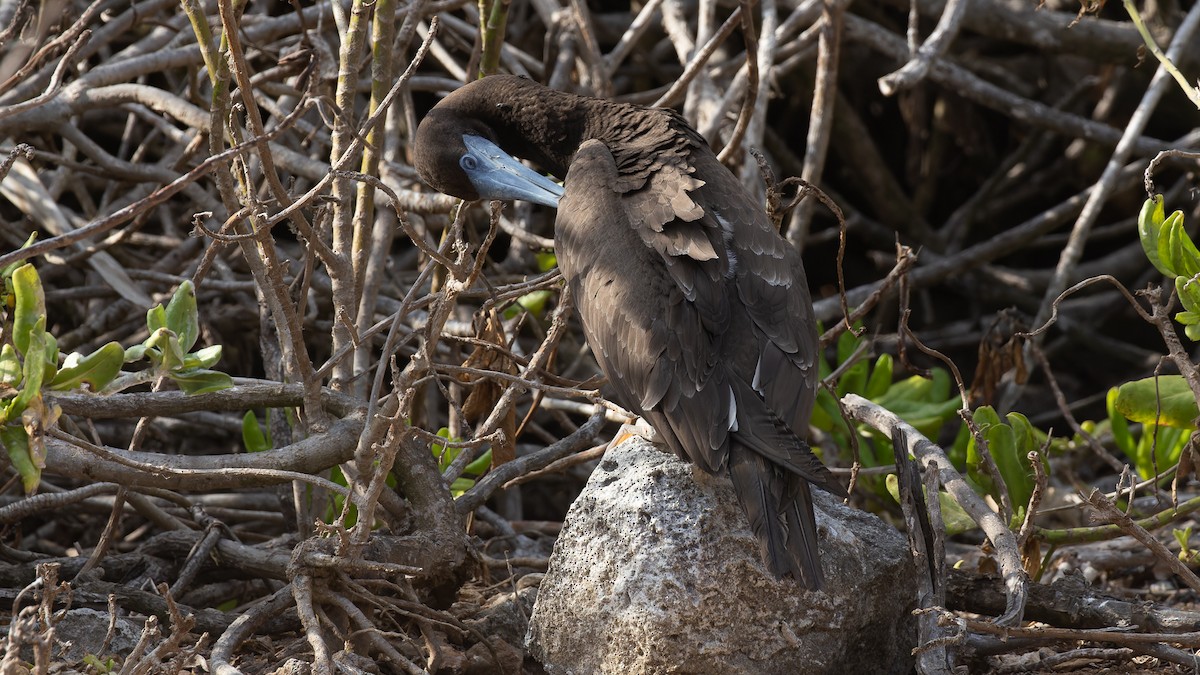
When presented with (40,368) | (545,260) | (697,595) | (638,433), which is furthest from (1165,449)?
(40,368)

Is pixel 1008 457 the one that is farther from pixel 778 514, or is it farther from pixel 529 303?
pixel 529 303

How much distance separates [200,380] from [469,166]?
160 centimetres

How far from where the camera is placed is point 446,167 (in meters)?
4.38

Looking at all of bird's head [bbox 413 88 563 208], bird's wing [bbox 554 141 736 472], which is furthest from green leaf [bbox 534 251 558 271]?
bird's wing [bbox 554 141 736 472]

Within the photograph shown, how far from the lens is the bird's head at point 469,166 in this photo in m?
4.28

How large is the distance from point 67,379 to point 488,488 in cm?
144

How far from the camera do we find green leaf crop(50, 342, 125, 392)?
2719mm

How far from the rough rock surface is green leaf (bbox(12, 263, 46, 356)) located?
1354 millimetres

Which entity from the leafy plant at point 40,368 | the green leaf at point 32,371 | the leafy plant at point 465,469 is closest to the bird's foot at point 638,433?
the leafy plant at point 465,469

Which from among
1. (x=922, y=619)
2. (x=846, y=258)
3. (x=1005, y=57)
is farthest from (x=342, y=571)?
(x=1005, y=57)

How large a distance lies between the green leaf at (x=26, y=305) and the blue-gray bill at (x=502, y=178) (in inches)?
71.2

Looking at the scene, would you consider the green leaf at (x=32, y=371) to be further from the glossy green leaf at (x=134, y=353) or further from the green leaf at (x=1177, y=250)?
the green leaf at (x=1177, y=250)

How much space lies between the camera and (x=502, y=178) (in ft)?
14.1

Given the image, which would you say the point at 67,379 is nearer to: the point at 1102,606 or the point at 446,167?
the point at 446,167
